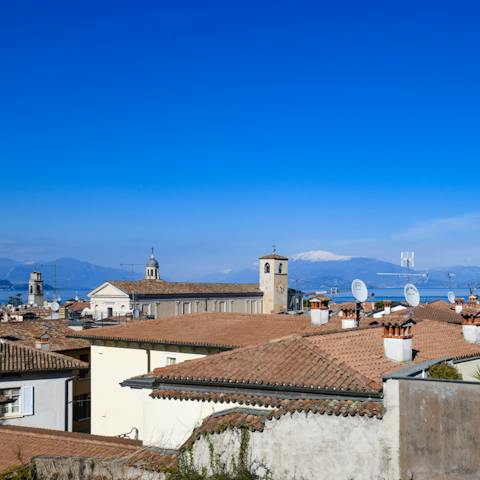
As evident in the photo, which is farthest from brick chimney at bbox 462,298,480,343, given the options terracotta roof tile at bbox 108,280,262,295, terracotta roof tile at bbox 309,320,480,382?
terracotta roof tile at bbox 108,280,262,295

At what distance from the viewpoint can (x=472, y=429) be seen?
12.8 m

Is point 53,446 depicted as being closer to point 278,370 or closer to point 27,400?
point 278,370

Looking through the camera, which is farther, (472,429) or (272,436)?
(272,436)

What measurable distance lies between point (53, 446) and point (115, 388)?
9.96 m

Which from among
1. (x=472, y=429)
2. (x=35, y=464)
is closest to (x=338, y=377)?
(x=472, y=429)

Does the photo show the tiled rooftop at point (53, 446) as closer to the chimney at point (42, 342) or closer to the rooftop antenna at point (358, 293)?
the rooftop antenna at point (358, 293)

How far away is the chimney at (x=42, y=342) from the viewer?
108 feet

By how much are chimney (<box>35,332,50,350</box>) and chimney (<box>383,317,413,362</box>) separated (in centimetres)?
1919

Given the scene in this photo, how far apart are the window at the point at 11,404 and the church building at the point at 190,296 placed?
3765 cm

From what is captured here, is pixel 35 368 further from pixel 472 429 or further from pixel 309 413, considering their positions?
pixel 472 429

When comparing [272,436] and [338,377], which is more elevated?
[338,377]

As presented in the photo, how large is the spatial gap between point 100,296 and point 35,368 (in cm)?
5643

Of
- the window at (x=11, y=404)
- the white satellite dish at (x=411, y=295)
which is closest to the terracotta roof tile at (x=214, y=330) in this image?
the white satellite dish at (x=411, y=295)

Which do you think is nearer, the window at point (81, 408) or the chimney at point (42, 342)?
the chimney at point (42, 342)
